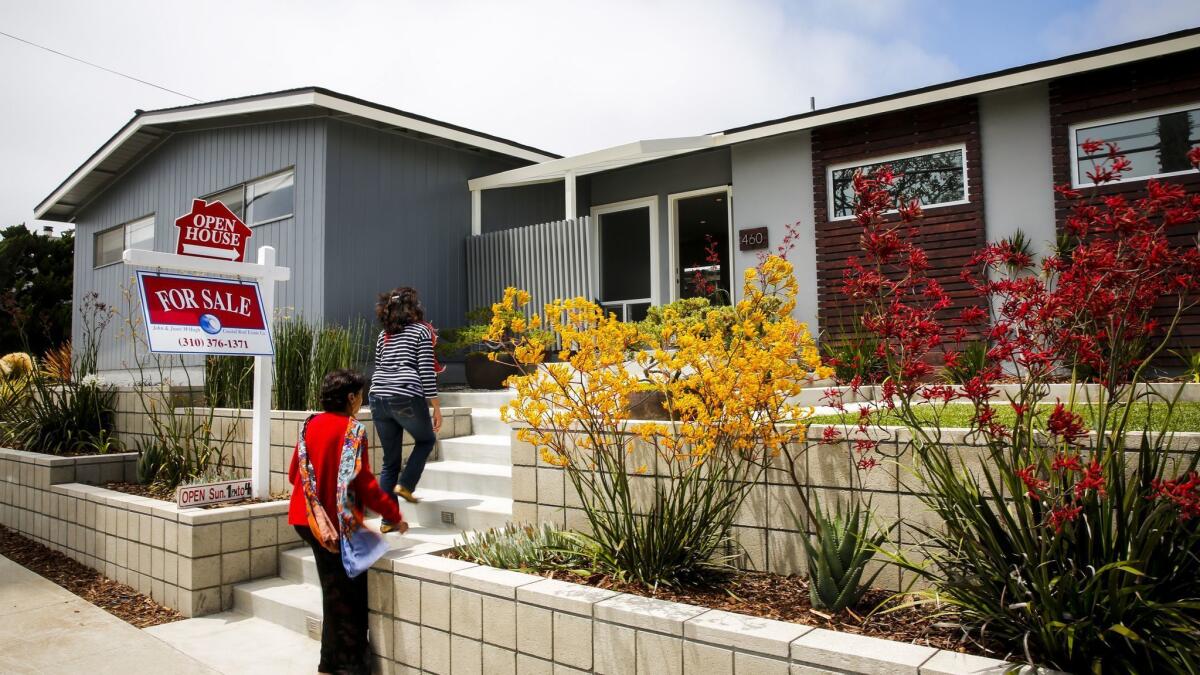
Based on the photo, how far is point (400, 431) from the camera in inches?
213

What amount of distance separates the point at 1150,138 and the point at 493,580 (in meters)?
8.03

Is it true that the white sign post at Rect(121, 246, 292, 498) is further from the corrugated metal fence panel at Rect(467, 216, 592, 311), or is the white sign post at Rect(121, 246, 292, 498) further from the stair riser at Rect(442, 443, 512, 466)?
the corrugated metal fence panel at Rect(467, 216, 592, 311)

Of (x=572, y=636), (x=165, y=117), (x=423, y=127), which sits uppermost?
(x=165, y=117)

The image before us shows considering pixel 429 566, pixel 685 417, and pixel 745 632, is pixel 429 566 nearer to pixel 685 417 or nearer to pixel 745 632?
pixel 685 417

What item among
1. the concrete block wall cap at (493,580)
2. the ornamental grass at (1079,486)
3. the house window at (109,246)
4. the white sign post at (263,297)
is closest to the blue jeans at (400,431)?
the white sign post at (263,297)

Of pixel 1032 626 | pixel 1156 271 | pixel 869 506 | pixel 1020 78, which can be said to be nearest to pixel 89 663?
pixel 869 506

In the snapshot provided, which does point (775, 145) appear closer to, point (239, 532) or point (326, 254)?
point (326, 254)

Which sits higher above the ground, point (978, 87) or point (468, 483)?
point (978, 87)

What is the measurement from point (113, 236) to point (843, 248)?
12.5 meters

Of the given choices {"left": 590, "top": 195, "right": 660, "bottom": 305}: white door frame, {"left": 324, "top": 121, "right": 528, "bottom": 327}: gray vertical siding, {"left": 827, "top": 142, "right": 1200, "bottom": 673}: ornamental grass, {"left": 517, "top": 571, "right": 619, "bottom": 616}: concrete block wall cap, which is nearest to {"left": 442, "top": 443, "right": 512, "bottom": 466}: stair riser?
{"left": 517, "top": 571, "right": 619, "bottom": 616}: concrete block wall cap

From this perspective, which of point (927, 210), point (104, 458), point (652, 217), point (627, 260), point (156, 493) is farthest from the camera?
point (627, 260)

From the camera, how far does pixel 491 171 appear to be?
449 inches

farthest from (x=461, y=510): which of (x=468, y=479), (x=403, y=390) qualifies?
(x=403, y=390)

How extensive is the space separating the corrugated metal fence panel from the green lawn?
18.4ft
